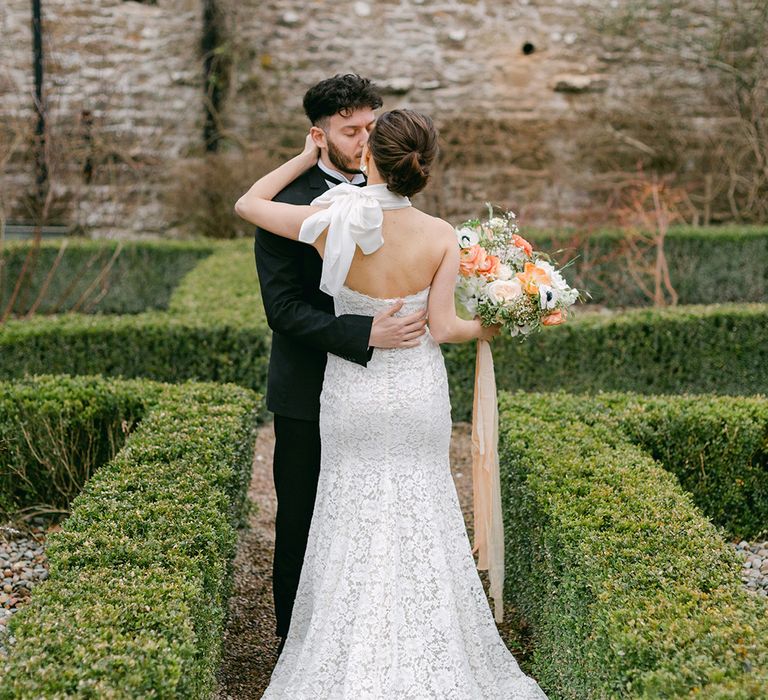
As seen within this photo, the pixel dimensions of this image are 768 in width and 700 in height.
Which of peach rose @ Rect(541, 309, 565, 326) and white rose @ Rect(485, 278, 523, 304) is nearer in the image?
white rose @ Rect(485, 278, 523, 304)

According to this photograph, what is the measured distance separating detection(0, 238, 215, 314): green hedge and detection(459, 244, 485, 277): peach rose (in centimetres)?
669

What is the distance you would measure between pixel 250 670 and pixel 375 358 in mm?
1417

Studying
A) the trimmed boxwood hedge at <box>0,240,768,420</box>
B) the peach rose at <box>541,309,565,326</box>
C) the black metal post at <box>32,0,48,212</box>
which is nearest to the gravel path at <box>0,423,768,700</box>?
the peach rose at <box>541,309,565,326</box>

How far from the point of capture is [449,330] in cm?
326

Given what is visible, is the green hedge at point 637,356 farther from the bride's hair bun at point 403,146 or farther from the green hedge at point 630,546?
the bride's hair bun at point 403,146

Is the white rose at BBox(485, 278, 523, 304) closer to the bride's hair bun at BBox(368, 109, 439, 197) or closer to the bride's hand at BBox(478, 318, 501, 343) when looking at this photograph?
the bride's hand at BBox(478, 318, 501, 343)

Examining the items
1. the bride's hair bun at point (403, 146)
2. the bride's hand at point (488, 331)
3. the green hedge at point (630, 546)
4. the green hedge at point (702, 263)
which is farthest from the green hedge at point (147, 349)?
the green hedge at point (702, 263)

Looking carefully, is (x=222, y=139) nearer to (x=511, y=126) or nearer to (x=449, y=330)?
(x=511, y=126)

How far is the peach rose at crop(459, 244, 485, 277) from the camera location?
3.42 m

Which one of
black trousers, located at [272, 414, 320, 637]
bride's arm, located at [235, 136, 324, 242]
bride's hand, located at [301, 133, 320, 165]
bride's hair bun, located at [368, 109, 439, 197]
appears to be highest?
bride's hair bun, located at [368, 109, 439, 197]

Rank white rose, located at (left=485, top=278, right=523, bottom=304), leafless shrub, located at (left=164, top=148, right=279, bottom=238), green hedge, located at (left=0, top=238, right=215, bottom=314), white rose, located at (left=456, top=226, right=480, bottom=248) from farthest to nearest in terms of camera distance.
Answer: leafless shrub, located at (left=164, top=148, right=279, bottom=238) < green hedge, located at (left=0, top=238, right=215, bottom=314) < white rose, located at (left=456, top=226, right=480, bottom=248) < white rose, located at (left=485, top=278, right=523, bottom=304)

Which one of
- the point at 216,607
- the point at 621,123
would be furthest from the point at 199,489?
the point at 621,123

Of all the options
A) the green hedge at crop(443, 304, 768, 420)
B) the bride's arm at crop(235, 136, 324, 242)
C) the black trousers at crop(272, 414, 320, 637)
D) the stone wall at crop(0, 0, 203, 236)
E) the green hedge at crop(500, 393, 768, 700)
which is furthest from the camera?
the stone wall at crop(0, 0, 203, 236)

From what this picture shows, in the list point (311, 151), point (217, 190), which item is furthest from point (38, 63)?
point (311, 151)
